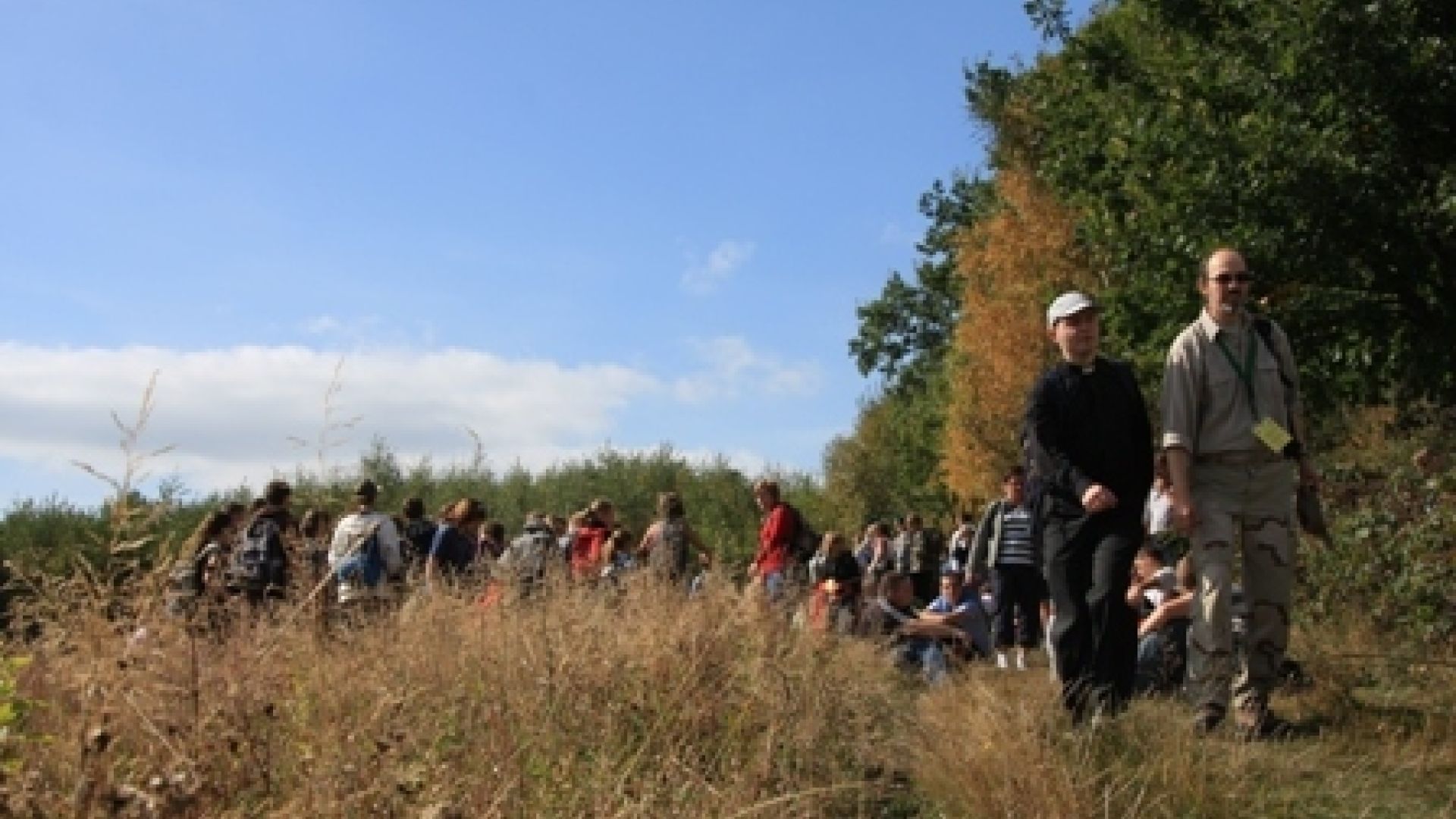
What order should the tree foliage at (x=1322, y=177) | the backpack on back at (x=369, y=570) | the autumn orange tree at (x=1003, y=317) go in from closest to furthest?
1. the backpack on back at (x=369, y=570)
2. the tree foliage at (x=1322, y=177)
3. the autumn orange tree at (x=1003, y=317)

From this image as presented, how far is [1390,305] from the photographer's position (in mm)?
11477

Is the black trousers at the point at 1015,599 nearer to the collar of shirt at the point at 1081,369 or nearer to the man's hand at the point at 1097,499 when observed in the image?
the collar of shirt at the point at 1081,369

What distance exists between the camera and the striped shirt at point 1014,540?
1250 centimetres

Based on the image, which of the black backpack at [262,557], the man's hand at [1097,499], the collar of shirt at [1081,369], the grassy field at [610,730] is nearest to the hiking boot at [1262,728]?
the grassy field at [610,730]

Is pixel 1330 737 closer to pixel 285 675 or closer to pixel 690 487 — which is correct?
pixel 285 675

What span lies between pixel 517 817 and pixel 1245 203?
852 centimetres

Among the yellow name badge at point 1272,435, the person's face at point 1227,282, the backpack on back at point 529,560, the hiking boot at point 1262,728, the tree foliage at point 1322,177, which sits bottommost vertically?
the hiking boot at point 1262,728

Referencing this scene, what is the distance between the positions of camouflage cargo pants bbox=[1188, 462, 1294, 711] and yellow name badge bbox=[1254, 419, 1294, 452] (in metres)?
0.19

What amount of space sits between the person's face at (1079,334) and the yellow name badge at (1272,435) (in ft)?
2.21

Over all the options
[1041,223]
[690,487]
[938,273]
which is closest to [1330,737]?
[1041,223]

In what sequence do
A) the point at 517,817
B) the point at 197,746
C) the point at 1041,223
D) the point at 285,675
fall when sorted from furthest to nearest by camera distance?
the point at 1041,223 → the point at 285,675 → the point at 517,817 → the point at 197,746

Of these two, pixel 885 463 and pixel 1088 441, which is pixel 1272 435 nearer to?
pixel 1088 441

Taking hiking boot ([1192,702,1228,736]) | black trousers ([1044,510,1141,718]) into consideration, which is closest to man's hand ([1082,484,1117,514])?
black trousers ([1044,510,1141,718])

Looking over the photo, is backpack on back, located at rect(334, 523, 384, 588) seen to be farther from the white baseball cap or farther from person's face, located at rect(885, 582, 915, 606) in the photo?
person's face, located at rect(885, 582, 915, 606)
